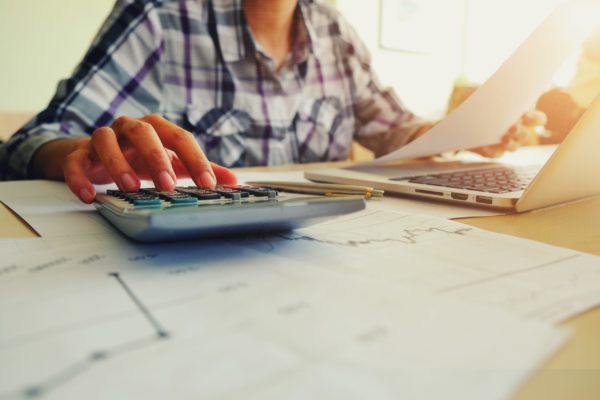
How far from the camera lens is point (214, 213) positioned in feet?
0.81

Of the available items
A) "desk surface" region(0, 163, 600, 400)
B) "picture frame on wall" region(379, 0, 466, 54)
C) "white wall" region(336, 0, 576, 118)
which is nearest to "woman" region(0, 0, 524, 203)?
"desk surface" region(0, 163, 600, 400)

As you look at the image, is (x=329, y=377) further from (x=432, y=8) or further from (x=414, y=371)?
(x=432, y=8)

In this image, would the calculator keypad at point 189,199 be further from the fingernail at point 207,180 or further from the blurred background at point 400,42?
the blurred background at point 400,42

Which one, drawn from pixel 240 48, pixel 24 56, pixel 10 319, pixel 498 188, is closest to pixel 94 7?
pixel 24 56

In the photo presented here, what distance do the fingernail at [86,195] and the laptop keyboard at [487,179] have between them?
30 centimetres

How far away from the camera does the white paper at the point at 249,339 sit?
0.13m

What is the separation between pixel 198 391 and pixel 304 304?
0.07 metres

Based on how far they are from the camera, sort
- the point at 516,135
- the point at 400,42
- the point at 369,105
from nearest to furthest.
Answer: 1. the point at 516,135
2. the point at 369,105
3. the point at 400,42

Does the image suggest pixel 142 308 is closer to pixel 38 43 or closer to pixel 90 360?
pixel 90 360

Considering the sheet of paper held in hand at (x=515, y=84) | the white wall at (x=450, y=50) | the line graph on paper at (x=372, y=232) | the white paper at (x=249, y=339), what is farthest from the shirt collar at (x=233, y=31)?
the white wall at (x=450, y=50)

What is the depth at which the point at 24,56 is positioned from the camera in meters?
1.68

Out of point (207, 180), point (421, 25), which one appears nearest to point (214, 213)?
point (207, 180)

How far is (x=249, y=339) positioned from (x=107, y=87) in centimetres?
73

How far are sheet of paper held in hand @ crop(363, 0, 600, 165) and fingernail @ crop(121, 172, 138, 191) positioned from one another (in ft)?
1.01
